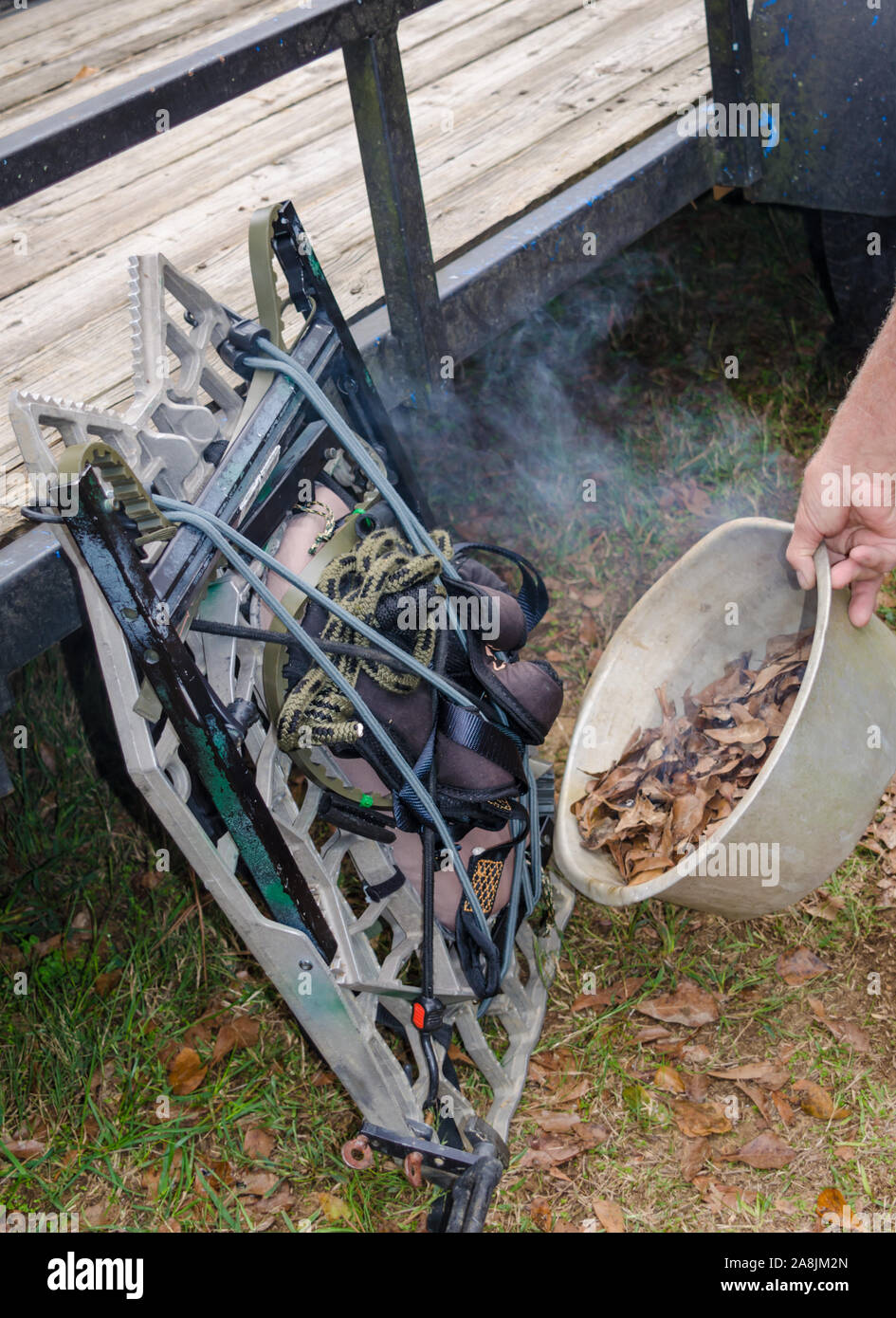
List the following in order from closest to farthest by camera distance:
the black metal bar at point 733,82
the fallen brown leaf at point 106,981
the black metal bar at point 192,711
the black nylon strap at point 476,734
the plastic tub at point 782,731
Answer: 1. the black metal bar at point 192,711
2. the plastic tub at point 782,731
3. the black nylon strap at point 476,734
4. the fallen brown leaf at point 106,981
5. the black metal bar at point 733,82

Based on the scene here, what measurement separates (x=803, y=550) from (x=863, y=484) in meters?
0.20

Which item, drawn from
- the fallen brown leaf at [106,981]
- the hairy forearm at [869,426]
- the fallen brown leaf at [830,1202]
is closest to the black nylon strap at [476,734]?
the hairy forearm at [869,426]

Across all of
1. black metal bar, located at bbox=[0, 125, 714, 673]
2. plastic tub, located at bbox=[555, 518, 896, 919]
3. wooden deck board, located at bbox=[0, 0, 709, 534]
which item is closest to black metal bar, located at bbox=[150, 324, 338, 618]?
black metal bar, located at bbox=[0, 125, 714, 673]

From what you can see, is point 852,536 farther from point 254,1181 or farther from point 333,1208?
point 254,1181

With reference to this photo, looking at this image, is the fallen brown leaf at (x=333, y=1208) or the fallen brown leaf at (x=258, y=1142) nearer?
the fallen brown leaf at (x=333, y=1208)

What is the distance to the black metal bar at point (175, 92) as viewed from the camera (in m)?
1.96

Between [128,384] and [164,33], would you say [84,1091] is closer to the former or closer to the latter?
[128,384]

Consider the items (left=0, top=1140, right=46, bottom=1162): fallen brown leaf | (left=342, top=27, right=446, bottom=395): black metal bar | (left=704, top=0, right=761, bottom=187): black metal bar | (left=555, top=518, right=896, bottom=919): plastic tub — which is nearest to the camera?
(left=555, top=518, right=896, bottom=919): plastic tub

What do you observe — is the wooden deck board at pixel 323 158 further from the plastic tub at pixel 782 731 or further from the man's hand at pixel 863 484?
the man's hand at pixel 863 484

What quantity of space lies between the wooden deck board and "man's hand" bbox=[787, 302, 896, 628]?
1.38m

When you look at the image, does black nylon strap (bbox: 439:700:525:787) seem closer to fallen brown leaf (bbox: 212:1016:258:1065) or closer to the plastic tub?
the plastic tub

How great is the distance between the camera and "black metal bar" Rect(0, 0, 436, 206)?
1.96 metres

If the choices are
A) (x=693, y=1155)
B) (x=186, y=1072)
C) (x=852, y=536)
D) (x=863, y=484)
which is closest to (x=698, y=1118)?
(x=693, y=1155)

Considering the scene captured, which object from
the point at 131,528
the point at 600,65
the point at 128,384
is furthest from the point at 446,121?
the point at 131,528
